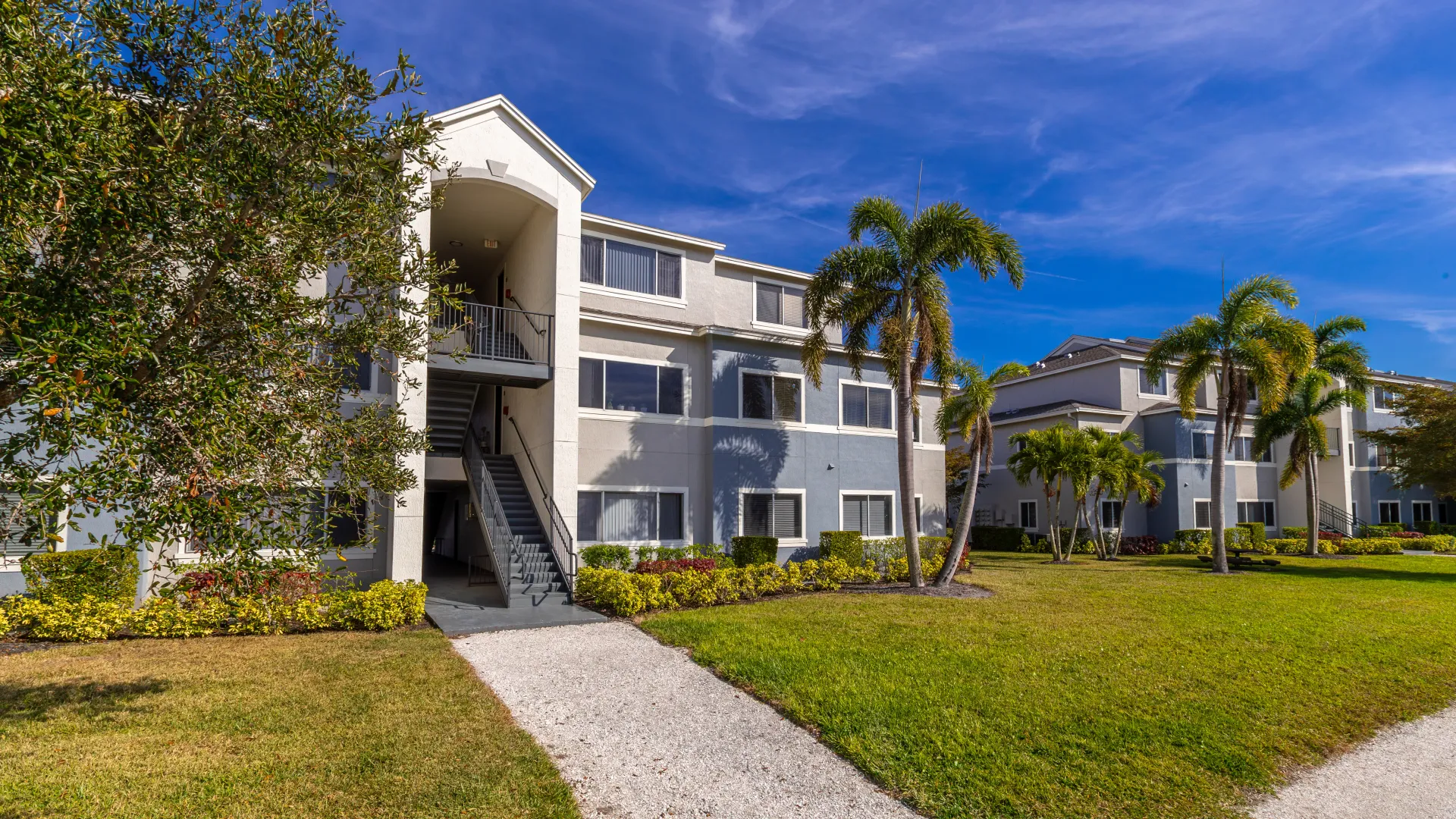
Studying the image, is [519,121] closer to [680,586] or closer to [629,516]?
[629,516]

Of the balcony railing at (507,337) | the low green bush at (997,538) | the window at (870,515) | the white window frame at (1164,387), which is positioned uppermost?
the white window frame at (1164,387)

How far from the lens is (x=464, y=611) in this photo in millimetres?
14211

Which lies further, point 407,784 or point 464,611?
point 464,611

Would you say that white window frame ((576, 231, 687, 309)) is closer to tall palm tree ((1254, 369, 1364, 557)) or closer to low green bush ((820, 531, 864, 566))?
low green bush ((820, 531, 864, 566))

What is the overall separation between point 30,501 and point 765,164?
16771mm

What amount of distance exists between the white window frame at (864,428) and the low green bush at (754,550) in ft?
15.4

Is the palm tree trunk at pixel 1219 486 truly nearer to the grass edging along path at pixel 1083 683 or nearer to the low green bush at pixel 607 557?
the grass edging along path at pixel 1083 683

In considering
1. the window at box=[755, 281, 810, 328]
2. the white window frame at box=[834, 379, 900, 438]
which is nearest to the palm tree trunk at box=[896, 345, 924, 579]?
the white window frame at box=[834, 379, 900, 438]

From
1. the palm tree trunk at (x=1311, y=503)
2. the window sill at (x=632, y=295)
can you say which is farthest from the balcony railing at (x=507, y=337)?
the palm tree trunk at (x=1311, y=503)

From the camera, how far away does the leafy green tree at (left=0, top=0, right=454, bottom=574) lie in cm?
463

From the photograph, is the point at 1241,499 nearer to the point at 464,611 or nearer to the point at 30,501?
the point at 464,611

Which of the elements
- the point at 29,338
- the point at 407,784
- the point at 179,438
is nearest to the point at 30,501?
the point at 29,338

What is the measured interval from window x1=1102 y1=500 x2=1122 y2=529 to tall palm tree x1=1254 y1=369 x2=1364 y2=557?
6.45 metres

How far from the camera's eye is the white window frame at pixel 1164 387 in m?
35.2
